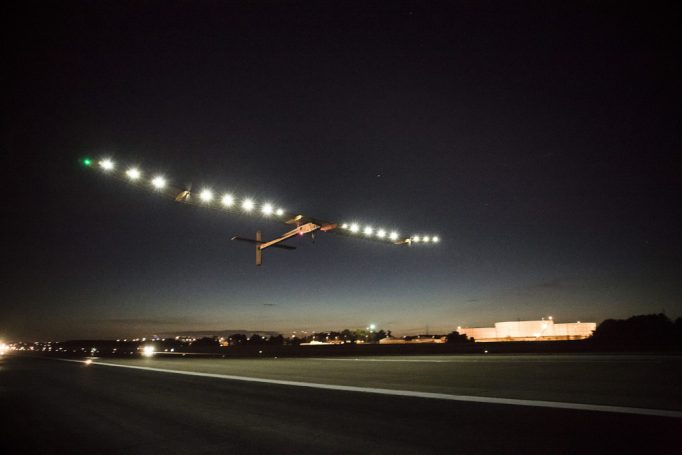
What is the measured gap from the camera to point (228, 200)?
21.3 meters

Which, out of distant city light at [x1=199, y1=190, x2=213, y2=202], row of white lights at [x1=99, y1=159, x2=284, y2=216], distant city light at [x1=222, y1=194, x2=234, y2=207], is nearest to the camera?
row of white lights at [x1=99, y1=159, x2=284, y2=216]

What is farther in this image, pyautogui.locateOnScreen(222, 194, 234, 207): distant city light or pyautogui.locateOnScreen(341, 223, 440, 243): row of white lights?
pyautogui.locateOnScreen(341, 223, 440, 243): row of white lights

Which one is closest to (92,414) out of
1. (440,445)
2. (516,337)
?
(440,445)

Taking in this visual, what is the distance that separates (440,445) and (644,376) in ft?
27.8

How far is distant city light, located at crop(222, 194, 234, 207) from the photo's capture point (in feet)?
69.3

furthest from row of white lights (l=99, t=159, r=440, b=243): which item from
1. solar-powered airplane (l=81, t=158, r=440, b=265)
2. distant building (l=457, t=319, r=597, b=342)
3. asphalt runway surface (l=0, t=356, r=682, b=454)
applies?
distant building (l=457, t=319, r=597, b=342)

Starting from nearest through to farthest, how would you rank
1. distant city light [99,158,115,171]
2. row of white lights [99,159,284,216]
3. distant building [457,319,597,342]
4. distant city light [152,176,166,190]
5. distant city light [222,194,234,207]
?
distant city light [99,158,115,171]
row of white lights [99,159,284,216]
distant city light [152,176,166,190]
distant city light [222,194,234,207]
distant building [457,319,597,342]

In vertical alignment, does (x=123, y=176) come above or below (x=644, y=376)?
above

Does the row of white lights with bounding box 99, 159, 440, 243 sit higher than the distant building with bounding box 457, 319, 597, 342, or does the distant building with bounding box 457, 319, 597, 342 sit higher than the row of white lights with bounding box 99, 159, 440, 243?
the row of white lights with bounding box 99, 159, 440, 243

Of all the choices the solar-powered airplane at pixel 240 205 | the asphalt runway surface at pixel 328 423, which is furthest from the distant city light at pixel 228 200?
the asphalt runway surface at pixel 328 423

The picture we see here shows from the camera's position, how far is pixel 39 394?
428 inches

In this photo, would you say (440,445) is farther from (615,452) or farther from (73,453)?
(73,453)

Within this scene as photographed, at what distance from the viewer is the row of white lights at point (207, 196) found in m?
16.9

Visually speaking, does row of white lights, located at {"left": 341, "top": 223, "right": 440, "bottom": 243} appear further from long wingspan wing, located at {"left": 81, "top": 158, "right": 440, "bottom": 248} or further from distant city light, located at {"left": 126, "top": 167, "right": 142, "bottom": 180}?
distant city light, located at {"left": 126, "top": 167, "right": 142, "bottom": 180}
